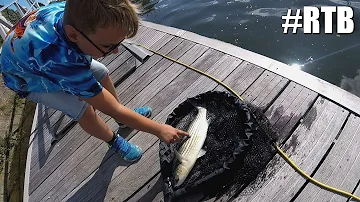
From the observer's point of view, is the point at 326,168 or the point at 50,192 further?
the point at 50,192

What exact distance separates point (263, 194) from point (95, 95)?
158 centimetres

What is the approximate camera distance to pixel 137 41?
5.36m

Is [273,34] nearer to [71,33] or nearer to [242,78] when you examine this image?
[242,78]

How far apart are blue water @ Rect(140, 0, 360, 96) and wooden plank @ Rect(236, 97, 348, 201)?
1733 millimetres

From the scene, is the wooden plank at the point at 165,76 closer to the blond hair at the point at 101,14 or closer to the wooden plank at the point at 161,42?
the wooden plank at the point at 161,42

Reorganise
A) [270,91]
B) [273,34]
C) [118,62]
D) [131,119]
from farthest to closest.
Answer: [273,34]
[118,62]
[270,91]
[131,119]

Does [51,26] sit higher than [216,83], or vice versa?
[51,26]

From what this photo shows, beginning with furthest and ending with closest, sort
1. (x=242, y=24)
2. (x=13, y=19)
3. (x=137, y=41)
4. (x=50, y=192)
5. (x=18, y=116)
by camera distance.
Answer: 1. (x=13, y=19)
2. (x=242, y=24)
3. (x=18, y=116)
4. (x=137, y=41)
5. (x=50, y=192)

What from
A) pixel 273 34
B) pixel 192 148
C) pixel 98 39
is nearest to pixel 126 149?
pixel 192 148

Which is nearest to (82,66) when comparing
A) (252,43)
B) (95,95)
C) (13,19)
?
(95,95)

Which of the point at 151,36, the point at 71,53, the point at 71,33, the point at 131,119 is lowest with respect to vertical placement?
the point at 151,36

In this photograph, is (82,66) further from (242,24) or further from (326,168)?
(242,24)

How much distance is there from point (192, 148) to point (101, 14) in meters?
1.50

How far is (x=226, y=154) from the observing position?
2889 mm
